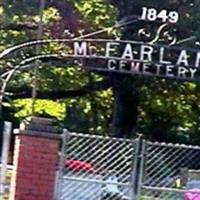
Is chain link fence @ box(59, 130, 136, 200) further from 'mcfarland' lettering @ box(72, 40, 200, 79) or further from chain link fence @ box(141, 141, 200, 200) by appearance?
'mcfarland' lettering @ box(72, 40, 200, 79)

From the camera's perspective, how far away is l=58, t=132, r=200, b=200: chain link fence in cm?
1128

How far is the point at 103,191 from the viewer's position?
38.9 feet

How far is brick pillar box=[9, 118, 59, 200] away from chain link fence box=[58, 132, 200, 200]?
0.17m

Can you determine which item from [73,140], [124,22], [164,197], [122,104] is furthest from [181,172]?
[122,104]

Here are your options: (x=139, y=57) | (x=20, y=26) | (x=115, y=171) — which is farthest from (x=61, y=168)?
(x=20, y=26)

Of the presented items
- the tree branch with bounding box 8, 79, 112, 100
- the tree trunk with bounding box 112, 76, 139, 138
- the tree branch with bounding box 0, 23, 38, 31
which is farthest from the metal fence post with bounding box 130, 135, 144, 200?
Answer: the tree branch with bounding box 8, 79, 112, 100

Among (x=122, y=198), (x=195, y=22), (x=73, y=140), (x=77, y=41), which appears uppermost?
(x=195, y=22)

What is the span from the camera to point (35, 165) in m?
11.1

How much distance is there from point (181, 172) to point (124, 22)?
9.77ft

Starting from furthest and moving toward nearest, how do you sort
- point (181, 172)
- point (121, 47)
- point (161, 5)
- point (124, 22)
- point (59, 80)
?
1. point (59, 80)
2. point (161, 5)
3. point (121, 47)
4. point (124, 22)
5. point (181, 172)

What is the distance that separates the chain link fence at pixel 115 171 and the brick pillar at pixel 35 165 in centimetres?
17

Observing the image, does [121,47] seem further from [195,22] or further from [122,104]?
[122,104]

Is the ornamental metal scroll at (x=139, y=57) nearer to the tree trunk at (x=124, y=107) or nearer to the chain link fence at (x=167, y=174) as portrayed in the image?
the chain link fence at (x=167, y=174)

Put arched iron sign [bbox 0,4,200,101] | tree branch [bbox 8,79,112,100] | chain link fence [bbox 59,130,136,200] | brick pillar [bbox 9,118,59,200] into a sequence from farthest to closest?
tree branch [bbox 8,79,112,100] → arched iron sign [bbox 0,4,200,101] → chain link fence [bbox 59,130,136,200] → brick pillar [bbox 9,118,59,200]
